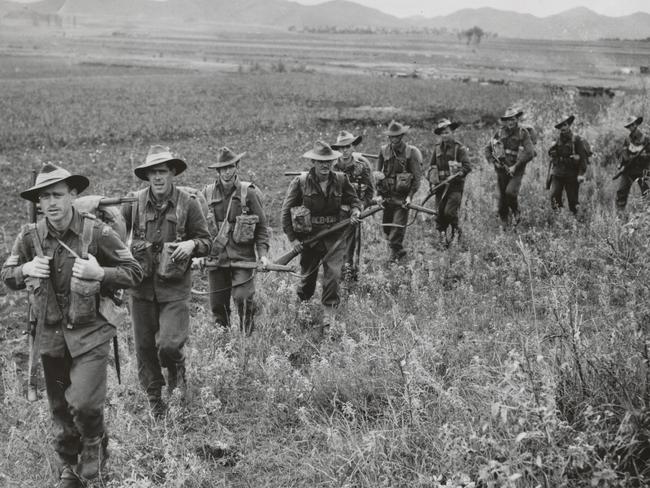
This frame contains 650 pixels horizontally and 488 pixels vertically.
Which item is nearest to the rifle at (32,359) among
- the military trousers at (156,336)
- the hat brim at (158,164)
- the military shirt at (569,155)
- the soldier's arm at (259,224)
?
the hat brim at (158,164)

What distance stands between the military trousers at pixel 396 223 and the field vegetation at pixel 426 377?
0.29 m

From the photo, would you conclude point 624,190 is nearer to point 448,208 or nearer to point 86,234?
point 448,208

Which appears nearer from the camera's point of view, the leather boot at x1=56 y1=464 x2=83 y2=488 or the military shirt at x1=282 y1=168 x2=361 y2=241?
the leather boot at x1=56 y1=464 x2=83 y2=488

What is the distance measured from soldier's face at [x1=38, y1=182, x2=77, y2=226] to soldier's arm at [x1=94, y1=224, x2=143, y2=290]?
0.77 feet

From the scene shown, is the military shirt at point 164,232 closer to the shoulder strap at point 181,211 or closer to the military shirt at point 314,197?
the shoulder strap at point 181,211

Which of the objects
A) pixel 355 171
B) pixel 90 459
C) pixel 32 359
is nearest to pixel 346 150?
pixel 355 171

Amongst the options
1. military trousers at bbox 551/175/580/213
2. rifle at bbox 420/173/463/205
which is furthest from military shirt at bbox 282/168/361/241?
military trousers at bbox 551/175/580/213

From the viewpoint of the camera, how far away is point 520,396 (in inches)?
134

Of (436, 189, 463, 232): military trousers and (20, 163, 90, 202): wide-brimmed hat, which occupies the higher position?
(20, 163, 90, 202): wide-brimmed hat

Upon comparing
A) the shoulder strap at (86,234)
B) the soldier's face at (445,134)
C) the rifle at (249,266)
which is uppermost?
the soldier's face at (445,134)

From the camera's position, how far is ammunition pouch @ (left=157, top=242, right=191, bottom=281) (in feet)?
15.9

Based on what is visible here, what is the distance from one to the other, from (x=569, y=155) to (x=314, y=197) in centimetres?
520

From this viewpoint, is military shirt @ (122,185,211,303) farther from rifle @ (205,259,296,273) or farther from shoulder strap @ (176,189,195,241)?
rifle @ (205,259,296,273)

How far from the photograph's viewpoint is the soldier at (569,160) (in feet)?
31.6
